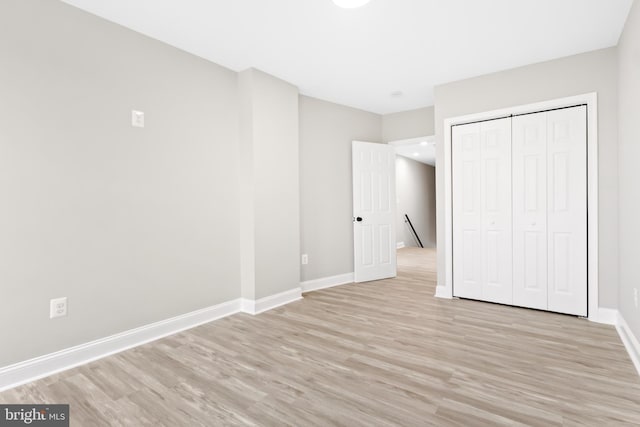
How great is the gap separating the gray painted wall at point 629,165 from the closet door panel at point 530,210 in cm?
59

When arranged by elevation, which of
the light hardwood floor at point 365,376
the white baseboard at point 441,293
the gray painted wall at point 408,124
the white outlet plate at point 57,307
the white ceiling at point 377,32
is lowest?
the light hardwood floor at point 365,376

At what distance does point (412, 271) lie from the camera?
5543 mm

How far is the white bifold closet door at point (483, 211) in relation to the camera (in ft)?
11.5

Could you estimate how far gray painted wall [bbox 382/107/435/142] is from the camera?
4832 millimetres

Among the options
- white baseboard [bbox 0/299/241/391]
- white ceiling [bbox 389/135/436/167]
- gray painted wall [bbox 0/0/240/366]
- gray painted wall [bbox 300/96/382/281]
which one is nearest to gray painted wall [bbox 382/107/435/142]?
white ceiling [bbox 389/135/436/167]

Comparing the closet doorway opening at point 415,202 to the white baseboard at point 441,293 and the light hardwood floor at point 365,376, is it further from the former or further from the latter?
the light hardwood floor at point 365,376

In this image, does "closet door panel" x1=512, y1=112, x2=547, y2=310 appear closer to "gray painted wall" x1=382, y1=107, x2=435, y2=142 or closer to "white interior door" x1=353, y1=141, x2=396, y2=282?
"gray painted wall" x1=382, y1=107, x2=435, y2=142

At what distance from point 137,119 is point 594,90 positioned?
13.9ft

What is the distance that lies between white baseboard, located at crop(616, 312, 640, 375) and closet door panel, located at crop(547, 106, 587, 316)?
1.15 feet

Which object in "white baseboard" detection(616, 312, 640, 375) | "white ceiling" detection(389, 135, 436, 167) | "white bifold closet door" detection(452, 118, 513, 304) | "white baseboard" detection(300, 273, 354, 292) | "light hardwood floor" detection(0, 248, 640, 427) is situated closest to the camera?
"light hardwood floor" detection(0, 248, 640, 427)

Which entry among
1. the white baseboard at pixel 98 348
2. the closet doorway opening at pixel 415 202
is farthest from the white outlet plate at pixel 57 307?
the closet doorway opening at pixel 415 202

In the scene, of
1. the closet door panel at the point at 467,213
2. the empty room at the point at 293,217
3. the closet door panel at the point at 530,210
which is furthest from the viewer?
the closet door panel at the point at 467,213

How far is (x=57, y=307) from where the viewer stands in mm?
2207

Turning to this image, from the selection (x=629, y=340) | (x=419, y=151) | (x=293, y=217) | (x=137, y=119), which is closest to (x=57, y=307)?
(x=137, y=119)
